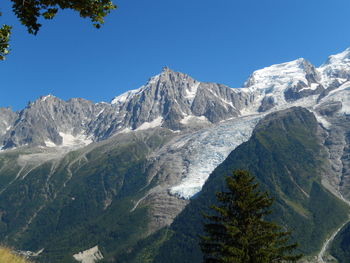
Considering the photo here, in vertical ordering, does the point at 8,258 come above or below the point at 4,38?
below

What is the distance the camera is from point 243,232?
27156mm

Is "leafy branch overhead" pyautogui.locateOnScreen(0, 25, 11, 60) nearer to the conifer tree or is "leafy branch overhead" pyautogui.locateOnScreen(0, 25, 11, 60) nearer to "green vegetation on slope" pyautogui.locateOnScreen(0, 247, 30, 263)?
"green vegetation on slope" pyautogui.locateOnScreen(0, 247, 30, 263)

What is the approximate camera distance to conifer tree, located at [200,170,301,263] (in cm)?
2581

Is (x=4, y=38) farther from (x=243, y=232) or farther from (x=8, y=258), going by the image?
(x=243, y=232)

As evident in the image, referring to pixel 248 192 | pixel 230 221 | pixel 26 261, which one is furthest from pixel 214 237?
pixel 26 261

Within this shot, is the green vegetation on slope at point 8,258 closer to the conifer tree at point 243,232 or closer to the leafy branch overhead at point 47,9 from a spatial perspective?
the leafy branch overhead at point 47,9

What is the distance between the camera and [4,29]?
35.4ft

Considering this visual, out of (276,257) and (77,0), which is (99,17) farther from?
(276,257)

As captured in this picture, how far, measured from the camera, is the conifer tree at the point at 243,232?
84.7 feet

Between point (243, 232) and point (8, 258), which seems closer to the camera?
point (8, 258)

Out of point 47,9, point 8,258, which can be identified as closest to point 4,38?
point 47,9

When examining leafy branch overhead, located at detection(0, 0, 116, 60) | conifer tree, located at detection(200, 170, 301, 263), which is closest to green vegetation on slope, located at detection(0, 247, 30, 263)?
leafy branch overhead, located at detection(0, 0, 116, 60)

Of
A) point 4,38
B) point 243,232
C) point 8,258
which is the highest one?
point 4,38

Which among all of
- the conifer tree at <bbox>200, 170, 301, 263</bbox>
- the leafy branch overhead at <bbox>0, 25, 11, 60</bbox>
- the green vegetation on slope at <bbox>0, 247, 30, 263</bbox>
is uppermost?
the leafy branch overhead at <bbox>0, 25, 11, 60</bbox>
